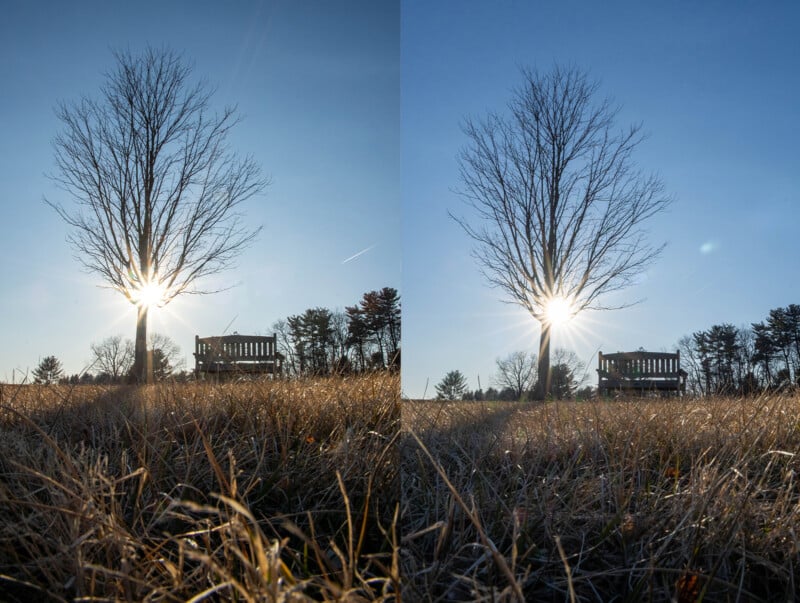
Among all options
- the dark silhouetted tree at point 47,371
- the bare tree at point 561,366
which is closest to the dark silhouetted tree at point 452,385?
the dark silhouetted tree at point 47,371

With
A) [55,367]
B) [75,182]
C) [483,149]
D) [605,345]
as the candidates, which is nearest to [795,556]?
[55,367]

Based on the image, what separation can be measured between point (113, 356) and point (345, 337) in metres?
1.15

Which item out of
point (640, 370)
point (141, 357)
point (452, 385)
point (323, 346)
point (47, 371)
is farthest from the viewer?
point (640, 370)

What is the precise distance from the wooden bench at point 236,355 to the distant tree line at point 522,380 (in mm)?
1012

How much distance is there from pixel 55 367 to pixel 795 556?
9.26 ft

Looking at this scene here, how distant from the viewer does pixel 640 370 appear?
5941 millimetres

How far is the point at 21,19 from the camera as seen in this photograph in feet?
7.41

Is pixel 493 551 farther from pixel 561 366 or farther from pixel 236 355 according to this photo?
pixel 561 366

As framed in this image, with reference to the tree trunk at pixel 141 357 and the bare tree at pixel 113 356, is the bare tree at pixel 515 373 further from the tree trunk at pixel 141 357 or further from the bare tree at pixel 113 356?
the bare tree at pixel 113 356

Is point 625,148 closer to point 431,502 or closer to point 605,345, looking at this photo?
Result: point 605,345

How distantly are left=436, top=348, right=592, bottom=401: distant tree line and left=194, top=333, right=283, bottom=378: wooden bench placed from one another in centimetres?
101

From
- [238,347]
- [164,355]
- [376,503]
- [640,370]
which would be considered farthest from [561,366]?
[376,503]

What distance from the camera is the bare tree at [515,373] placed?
4715 millimetres

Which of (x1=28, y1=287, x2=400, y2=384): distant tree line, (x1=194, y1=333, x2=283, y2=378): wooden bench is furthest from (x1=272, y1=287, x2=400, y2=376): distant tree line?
(x1=194, y1=333, x2=283, y2=378): wooden bench
